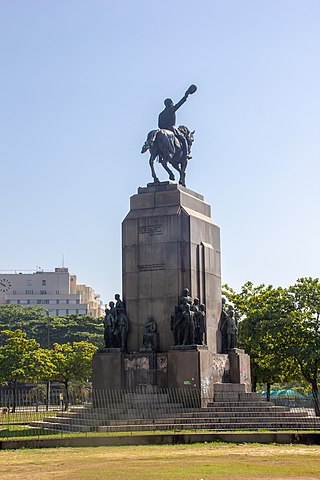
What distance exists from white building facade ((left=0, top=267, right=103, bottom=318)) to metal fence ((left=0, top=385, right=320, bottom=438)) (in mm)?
131144

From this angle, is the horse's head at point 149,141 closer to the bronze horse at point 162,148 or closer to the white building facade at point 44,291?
the bronze horse at point 162,148

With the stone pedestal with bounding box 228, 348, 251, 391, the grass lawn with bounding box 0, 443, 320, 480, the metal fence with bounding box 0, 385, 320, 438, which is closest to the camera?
the grass lawn with bounding box 0, 443, 320, 480

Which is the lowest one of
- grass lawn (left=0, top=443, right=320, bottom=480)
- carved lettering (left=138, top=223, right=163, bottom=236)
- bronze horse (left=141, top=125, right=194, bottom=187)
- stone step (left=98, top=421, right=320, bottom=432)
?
A: grass lawn (left=0, top=443, right=320, bottom=480)

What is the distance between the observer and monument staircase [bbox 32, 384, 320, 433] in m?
26.1

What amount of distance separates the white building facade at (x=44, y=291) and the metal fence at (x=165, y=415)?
13114 cm

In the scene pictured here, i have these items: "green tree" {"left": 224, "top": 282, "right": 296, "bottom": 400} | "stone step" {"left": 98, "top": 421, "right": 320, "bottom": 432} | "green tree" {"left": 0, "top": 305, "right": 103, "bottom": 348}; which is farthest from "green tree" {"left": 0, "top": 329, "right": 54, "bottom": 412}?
"green tree" {"left": 0, "top": 305, "right": 103, "bottom": 348}

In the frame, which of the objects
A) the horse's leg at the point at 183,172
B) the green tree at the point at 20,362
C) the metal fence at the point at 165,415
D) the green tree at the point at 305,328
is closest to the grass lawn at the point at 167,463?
the metal fence at the point at 165,415

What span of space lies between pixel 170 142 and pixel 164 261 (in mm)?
5642

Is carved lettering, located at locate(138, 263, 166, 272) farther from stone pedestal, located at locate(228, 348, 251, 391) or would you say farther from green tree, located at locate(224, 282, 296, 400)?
green tree, located at locate(224, 282, 296, 400)

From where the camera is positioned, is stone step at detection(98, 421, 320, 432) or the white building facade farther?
the white building facade

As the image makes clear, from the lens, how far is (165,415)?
27.8 meters

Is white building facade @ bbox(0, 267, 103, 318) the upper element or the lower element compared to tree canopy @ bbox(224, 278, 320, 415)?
upper

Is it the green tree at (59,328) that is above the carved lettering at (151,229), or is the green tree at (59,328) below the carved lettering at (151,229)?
above

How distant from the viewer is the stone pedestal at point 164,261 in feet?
103
